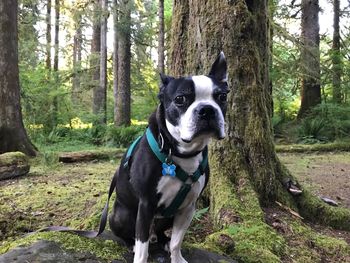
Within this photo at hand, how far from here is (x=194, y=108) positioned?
2711 mm

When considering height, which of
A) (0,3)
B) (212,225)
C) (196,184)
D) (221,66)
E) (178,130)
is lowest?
(212,225)

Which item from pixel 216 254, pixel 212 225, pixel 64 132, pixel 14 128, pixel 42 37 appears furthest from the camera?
pixel 42 37

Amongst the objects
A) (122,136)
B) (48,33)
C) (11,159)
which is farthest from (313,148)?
(48,33)

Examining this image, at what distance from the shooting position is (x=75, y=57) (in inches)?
1294

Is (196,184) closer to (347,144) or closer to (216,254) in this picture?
(216,254)

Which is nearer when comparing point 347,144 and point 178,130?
point 178,130

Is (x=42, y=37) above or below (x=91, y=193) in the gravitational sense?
above

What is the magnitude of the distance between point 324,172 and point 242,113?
4.72m

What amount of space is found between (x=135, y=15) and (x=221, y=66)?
17.2m

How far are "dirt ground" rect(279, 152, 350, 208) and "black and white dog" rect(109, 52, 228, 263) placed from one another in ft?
14.1

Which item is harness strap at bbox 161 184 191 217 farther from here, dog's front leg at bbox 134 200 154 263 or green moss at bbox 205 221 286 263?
green moss at bbox 205 221 286 263

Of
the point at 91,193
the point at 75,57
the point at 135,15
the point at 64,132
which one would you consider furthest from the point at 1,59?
the point at 75,57

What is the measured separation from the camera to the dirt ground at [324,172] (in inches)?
284

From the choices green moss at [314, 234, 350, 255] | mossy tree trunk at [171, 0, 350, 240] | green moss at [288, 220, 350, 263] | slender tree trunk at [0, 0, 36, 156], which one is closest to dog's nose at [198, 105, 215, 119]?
green moss at [288, 220, 350, 263]
